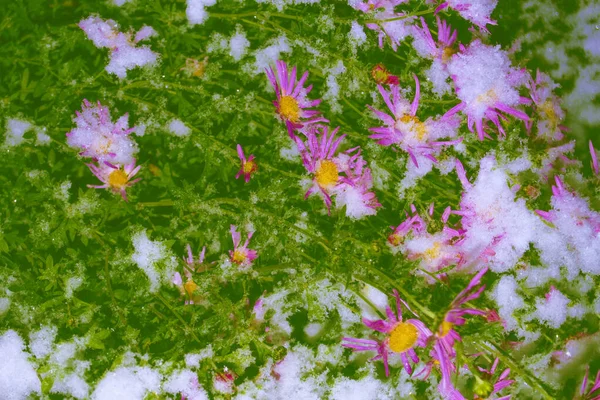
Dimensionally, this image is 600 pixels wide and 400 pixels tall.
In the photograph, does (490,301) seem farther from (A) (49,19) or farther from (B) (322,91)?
(A) (49,19)

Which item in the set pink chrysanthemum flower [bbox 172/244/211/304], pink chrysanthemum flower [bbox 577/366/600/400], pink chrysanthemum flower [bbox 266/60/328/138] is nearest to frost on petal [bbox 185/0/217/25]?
pink chrysanthemum flower [bbox 266/60/328/138]

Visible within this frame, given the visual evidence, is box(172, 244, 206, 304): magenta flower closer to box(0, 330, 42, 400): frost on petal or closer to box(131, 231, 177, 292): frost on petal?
box(131, 231, 177, 292): frost on petal

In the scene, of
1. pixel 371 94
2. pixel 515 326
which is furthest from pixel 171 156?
pixel 515 326

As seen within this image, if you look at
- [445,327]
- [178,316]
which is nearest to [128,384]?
[178,316]

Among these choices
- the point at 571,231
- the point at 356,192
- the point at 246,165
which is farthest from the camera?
the point at 571,231

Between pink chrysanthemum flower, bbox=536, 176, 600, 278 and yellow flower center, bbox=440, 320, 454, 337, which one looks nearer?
yellow flower center, bbox=440, 320, 454, 337

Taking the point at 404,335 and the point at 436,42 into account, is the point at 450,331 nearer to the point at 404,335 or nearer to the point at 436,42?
the point at 404,335
